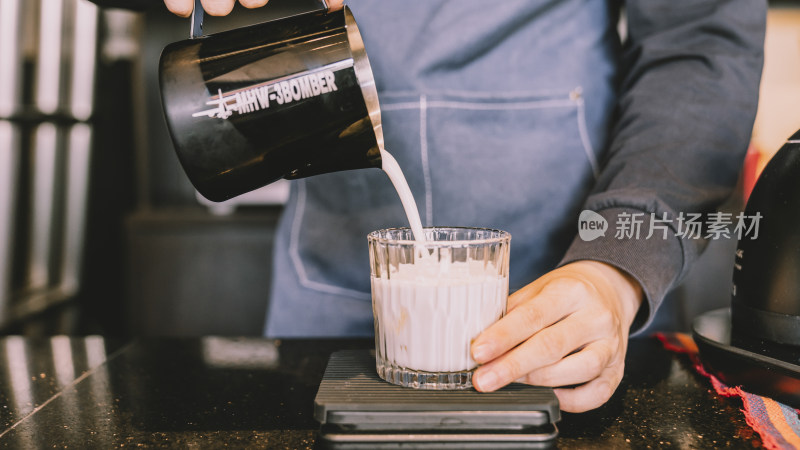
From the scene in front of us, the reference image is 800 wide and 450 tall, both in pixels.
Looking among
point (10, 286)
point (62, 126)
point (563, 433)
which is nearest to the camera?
point (563, 433)

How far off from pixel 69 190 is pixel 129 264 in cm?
117

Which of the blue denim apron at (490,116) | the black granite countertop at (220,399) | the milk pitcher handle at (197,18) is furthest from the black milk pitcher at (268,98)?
the blue denim apron at (490,116)

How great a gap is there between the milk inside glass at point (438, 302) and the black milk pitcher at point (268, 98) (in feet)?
0.44

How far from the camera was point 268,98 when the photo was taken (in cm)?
63

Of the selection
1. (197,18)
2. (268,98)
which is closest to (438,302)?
(268,98)

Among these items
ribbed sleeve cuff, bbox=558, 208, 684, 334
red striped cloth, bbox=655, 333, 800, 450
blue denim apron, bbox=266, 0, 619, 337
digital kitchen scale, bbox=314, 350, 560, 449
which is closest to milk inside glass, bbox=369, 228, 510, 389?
digital kitchen scale, bbox=314, 350, 560, 449

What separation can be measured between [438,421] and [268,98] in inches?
14.0

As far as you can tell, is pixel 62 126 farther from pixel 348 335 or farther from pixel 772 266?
pixel 772 266

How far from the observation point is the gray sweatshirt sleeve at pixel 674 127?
794mm

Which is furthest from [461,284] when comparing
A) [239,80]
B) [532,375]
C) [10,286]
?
[10,286]

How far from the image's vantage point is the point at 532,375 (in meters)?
0.66
